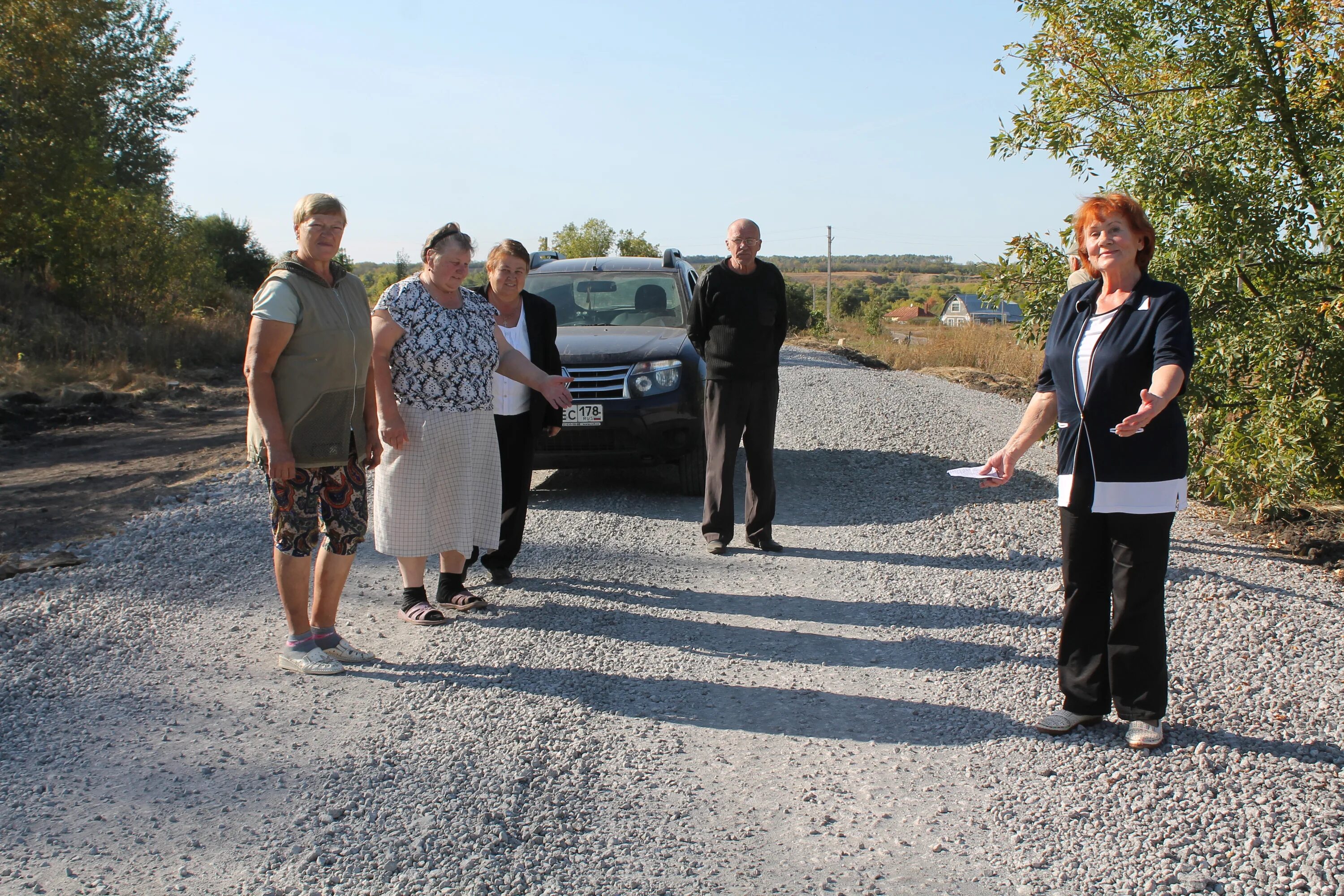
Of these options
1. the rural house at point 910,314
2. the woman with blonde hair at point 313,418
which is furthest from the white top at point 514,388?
the rural house at point 910,314

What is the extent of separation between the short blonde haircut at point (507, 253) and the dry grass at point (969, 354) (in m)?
14.0

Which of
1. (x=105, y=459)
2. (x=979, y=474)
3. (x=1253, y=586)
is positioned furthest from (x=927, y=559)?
(x=105, y=459)

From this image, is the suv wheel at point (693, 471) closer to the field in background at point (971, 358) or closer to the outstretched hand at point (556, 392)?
the outstretched hand at point (556, 392)

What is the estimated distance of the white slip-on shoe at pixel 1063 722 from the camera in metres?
3.84

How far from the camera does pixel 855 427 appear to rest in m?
11.8

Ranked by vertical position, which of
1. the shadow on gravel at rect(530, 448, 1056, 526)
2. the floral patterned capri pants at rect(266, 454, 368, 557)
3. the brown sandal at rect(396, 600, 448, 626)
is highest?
the floral patterned capri pants at rect(266, 454, 368, 557)

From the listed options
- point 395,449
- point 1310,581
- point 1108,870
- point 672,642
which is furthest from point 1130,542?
point 395,449

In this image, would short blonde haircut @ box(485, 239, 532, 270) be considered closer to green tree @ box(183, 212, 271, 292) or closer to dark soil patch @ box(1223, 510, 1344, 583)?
dark soil patch @ box(1223, 510, 1344, 583)

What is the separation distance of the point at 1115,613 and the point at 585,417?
4.72 metres

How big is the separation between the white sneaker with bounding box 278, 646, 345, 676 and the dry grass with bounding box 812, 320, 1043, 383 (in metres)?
15.4

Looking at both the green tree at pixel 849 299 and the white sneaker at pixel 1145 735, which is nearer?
the white sneaker at pixel 1145 735

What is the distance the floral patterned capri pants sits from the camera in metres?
4.36

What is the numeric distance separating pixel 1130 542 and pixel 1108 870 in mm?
1157

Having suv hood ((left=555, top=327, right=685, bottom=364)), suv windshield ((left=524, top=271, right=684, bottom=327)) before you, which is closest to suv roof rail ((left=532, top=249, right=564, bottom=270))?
suv windshield ((left=524, top=271, right=684, bottom=327))
